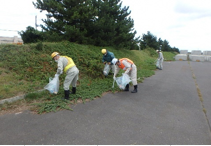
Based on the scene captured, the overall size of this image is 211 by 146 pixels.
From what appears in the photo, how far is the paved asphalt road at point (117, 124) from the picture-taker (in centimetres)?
300

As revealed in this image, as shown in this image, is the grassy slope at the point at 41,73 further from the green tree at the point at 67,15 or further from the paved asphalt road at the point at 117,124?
the green tree at the point at 67,15

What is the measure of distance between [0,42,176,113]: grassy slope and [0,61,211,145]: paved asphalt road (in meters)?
0.64

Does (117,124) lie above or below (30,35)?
below

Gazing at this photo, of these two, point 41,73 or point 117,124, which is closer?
point 117,124

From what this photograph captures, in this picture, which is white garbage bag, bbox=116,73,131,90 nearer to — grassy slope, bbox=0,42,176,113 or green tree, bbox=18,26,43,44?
grassy slope, bbox=0,42,176,113

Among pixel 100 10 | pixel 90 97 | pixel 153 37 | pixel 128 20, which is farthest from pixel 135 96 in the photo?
pixel 153 37

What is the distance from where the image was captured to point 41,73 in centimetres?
651

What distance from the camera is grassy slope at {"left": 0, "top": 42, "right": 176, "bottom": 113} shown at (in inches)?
197

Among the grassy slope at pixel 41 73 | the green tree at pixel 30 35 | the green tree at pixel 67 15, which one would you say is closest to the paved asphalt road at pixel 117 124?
the grassy slope at pixel 41 73

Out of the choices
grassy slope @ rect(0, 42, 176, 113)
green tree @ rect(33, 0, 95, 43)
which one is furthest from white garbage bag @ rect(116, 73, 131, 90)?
green tree @ rect(33, 0, 95, 43)

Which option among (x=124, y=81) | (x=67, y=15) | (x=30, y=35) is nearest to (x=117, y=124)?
(x=124, y=81)

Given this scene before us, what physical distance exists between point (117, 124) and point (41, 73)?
427cm

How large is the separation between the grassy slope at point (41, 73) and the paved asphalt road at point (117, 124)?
0.64 m

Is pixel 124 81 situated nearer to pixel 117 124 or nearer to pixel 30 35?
pixel 117 124
